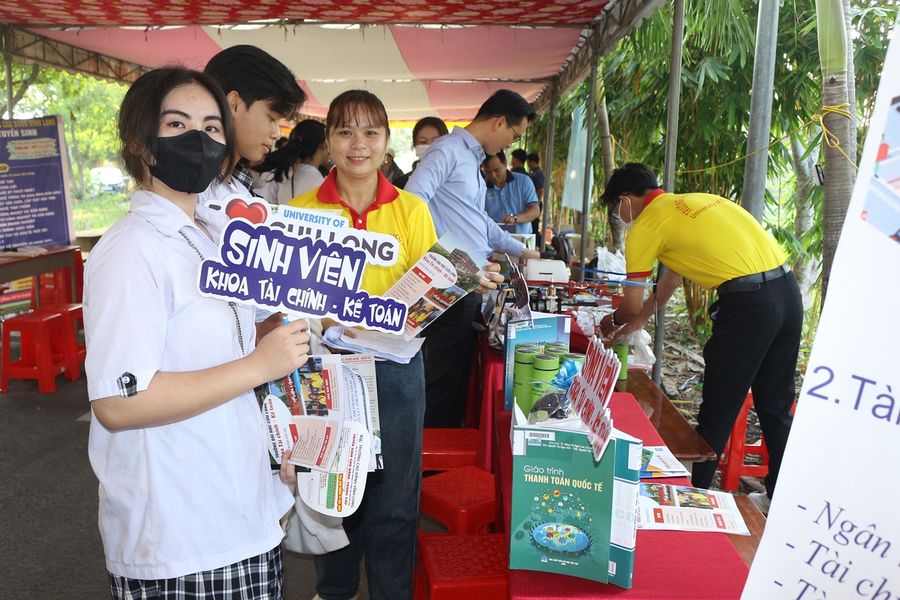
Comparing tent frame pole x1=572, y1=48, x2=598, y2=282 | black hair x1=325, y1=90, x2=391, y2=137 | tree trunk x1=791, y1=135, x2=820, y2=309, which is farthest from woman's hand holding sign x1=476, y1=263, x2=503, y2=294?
tree trunk x1=791, y1=135, x2=820, y2=309

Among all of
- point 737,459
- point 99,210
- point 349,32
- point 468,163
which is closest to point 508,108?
point 468,163

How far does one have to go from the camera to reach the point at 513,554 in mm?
1163

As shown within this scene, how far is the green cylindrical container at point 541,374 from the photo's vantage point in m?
1.66

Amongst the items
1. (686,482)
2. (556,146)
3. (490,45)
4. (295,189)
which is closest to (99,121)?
(556,146)

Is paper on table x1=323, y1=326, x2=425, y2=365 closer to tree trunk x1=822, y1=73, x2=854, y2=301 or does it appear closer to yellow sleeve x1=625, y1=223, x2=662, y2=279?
yellow sleeve x1=625, y1=223, x2=662, y2=279

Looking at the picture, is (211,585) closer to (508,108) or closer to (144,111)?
(144,111)

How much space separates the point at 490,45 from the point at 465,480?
4.31 m

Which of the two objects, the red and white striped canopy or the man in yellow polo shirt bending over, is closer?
the man in yellow polo shirt bending over

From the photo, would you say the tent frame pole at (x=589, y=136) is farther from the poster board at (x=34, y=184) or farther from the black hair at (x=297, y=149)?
the poster board at (x=34, y=184)

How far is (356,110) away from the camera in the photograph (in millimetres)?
1848

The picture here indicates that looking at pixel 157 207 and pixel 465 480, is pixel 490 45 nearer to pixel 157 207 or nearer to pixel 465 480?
pixel 465 480

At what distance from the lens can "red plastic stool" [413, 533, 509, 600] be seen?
1601mm

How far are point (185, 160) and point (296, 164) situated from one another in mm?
2736

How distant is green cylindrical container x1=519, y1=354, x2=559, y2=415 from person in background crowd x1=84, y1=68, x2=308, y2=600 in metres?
0.75
